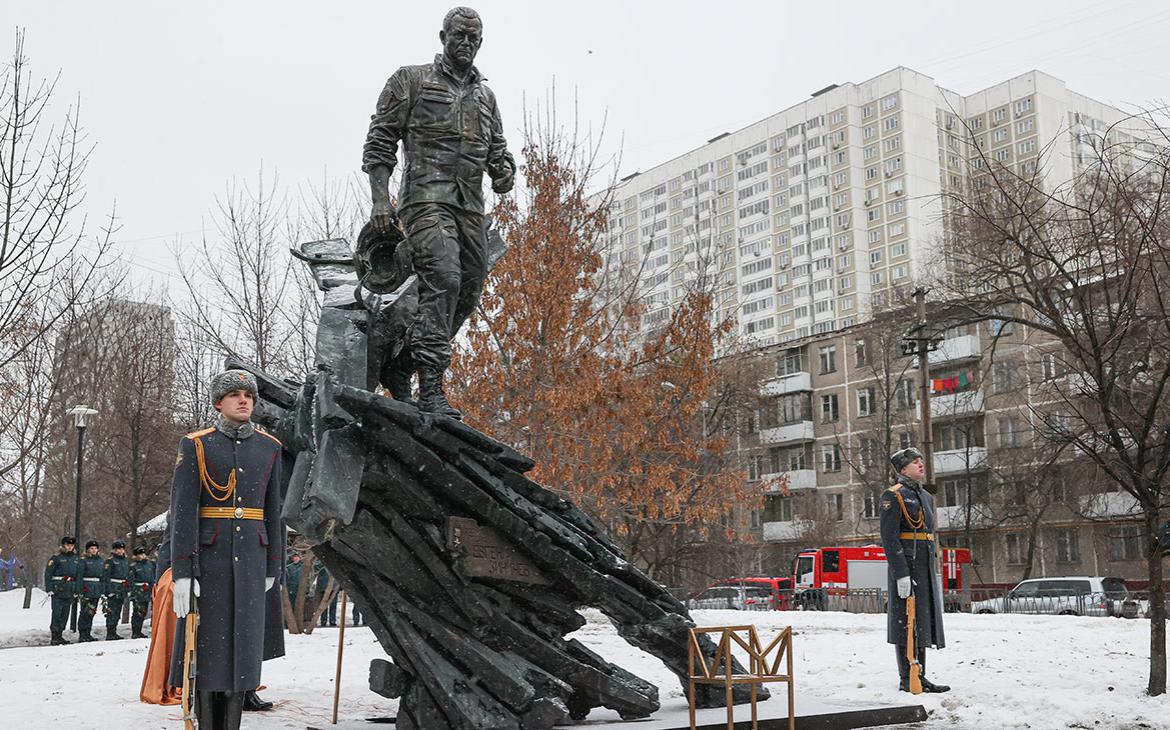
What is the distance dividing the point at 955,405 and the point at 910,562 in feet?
124

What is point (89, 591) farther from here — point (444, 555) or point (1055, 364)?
point (1055, 364)

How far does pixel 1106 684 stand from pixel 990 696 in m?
1.05

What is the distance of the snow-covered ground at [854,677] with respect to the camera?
7922 millimetres

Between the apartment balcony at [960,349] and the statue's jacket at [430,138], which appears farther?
the apartment balcony at [960,349]

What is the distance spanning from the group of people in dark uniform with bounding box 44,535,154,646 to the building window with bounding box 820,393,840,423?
41342mm

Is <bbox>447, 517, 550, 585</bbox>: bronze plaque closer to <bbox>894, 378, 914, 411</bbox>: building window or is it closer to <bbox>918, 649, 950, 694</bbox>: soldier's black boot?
<bbox>918, 649, 950, 694</bbox>: soldier's black boot

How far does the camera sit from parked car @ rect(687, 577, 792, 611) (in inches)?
1336

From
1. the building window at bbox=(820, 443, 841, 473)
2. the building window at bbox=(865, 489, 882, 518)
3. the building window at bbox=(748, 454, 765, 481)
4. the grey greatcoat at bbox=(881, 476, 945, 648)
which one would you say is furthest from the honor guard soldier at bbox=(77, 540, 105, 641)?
the building window at bbox=(820, 443, 841, 473)

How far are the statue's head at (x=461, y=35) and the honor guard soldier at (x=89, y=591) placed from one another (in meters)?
14.5

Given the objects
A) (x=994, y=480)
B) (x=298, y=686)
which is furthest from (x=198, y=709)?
(x=994, y=480)

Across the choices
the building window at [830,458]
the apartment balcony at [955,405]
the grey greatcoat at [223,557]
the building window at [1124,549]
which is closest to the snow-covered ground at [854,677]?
the grey greatcoat at [223,557]

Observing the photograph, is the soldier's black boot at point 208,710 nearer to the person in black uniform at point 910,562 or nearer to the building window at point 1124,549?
the person in black uniform at point 910,562

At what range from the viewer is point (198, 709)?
5691 millimetres

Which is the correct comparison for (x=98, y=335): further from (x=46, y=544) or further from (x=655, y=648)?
(x=655, y=648)
